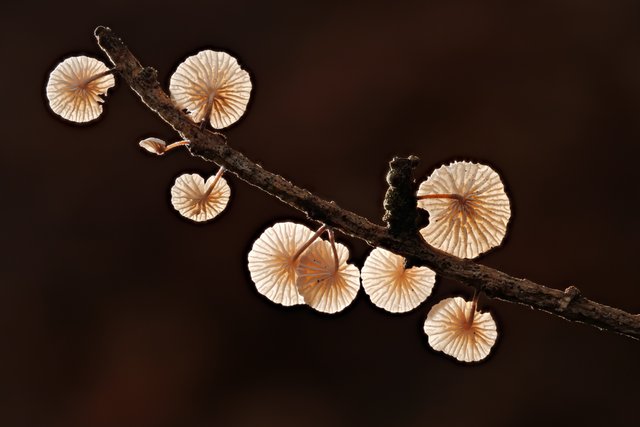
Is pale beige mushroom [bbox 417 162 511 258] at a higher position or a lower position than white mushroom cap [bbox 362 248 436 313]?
higher

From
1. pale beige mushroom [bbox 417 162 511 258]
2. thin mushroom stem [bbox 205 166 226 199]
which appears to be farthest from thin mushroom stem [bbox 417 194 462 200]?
thin mushroom stem [bbox 205 166 226 199]

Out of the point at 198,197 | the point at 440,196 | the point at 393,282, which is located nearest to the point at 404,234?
the point at 440,196

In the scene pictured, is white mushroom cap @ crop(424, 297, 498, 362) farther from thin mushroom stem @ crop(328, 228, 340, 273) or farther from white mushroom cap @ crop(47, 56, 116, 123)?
white mushroom cap @ crop(47, 56, 116, 123)

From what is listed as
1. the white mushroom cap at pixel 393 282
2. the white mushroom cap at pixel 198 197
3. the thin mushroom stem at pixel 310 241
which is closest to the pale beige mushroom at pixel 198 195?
the white mushroom cap at pixel 198 197

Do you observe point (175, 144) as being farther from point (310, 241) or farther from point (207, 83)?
point (310, 241)

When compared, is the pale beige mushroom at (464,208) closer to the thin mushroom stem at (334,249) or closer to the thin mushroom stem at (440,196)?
the thin mushroom stem at (440,196)

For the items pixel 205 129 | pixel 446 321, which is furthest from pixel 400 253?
pixel 205 129
